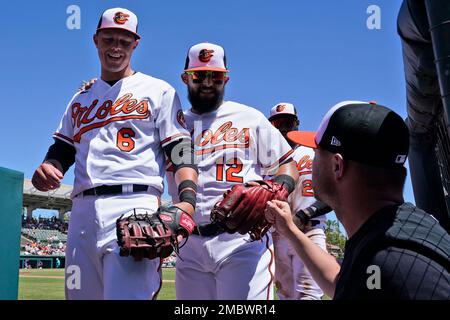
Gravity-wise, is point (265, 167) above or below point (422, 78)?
below

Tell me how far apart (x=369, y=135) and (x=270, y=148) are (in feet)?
6.70

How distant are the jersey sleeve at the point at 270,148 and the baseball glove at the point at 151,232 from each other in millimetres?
1177

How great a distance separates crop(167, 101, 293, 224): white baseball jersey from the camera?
3.58 m

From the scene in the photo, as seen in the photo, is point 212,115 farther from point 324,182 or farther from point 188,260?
point 324,182

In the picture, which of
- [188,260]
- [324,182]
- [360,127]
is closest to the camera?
[360,127]

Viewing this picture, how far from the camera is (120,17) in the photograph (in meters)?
3.20

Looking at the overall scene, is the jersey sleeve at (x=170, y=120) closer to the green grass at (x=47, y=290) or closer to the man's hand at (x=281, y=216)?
the man's hand at (x=281, y=216)

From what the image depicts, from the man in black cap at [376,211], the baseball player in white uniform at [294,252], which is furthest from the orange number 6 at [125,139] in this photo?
the baseball player in white uniform at [294,252]

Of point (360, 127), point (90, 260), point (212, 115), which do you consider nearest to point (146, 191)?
point (90, 260)

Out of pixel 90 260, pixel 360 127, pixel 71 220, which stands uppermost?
pixel 360 127

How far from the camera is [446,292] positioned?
1.41 meters

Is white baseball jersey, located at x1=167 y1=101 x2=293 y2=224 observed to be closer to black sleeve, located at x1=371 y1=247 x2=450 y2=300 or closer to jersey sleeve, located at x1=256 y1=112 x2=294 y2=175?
jersey sleeve, located at x1=256 y1=112 x2=294 y2=175

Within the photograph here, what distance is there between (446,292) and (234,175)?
2.26 meters

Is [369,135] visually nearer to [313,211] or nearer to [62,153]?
[62,153]
